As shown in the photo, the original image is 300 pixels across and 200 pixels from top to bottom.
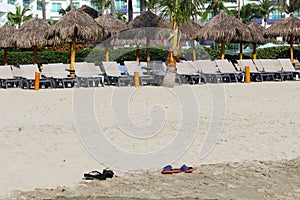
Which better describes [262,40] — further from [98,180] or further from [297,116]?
[98,180]

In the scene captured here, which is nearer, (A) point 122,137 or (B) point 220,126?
(A) point 122,137

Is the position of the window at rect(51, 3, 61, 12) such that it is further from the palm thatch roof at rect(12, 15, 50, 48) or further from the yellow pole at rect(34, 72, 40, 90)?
the yellow pole at rect(34, 72, 40, 90)

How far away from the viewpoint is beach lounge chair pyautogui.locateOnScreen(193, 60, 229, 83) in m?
19.4

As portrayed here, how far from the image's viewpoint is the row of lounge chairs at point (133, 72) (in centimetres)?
1828

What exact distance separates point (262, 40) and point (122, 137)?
49.6 feet

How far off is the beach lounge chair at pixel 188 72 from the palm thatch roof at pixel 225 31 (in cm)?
218

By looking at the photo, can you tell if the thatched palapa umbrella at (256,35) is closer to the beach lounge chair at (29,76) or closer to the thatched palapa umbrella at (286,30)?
the thatched palapa umbrella at (286,30)

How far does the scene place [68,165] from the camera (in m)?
6.77

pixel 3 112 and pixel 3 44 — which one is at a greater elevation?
pixel 3 44

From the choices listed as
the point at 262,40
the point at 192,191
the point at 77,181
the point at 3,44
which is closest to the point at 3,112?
the point at 77,181

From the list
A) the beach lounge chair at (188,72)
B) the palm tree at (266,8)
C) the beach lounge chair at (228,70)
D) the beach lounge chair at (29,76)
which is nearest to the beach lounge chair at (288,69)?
the beach lounge chair at (228,70)

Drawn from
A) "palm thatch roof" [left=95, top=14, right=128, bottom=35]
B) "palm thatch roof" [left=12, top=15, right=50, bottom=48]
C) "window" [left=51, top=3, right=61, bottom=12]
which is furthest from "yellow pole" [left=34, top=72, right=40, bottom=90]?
"window" [left=51, top=3, right=61, bottom=12]

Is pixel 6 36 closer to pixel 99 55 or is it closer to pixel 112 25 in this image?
pixel 112 25

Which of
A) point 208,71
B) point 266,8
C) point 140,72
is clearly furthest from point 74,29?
point 266,8
